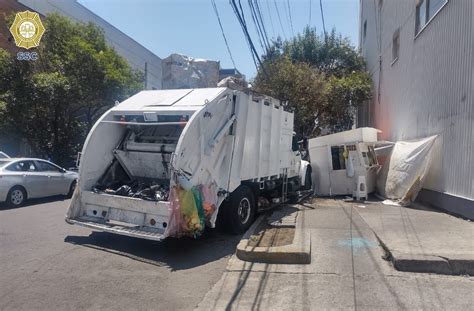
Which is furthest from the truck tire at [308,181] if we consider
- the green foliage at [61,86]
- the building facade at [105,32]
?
the building facade at [105,32]

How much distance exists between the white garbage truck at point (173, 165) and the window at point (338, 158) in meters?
5.71

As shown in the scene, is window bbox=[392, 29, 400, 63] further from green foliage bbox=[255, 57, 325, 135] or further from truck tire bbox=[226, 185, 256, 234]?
truck tire bbox=[226, 185, 256, 234]

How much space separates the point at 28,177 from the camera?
13.2 metres

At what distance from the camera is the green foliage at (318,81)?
2311cm

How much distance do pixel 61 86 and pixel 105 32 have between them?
42.2ft

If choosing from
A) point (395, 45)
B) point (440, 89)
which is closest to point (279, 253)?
point (440, 89)

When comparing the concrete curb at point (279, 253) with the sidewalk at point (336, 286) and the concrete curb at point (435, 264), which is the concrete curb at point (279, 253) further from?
the concrete curb at point (435, 264)

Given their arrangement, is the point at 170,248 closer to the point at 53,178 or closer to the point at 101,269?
the point at 101,269

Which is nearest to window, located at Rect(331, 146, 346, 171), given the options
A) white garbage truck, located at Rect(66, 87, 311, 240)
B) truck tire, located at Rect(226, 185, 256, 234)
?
white garbage truck, located at Rect(66, 87, 311, 240)

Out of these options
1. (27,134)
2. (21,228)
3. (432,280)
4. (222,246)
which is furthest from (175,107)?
(27,134)

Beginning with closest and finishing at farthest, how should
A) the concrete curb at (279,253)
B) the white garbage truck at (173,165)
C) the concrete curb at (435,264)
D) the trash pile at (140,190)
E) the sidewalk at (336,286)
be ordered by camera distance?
the sidewalk at (336,286) → the concrete curb at (435,264) → the concrete curb at (279,253) → the white garbage truck at (173,165) → the trash pile at (140,190)

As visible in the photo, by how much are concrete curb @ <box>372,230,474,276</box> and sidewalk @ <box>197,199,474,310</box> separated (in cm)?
11

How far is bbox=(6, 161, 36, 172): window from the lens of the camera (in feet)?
42.3

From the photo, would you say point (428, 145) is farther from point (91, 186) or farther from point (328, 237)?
point (91, 186)
